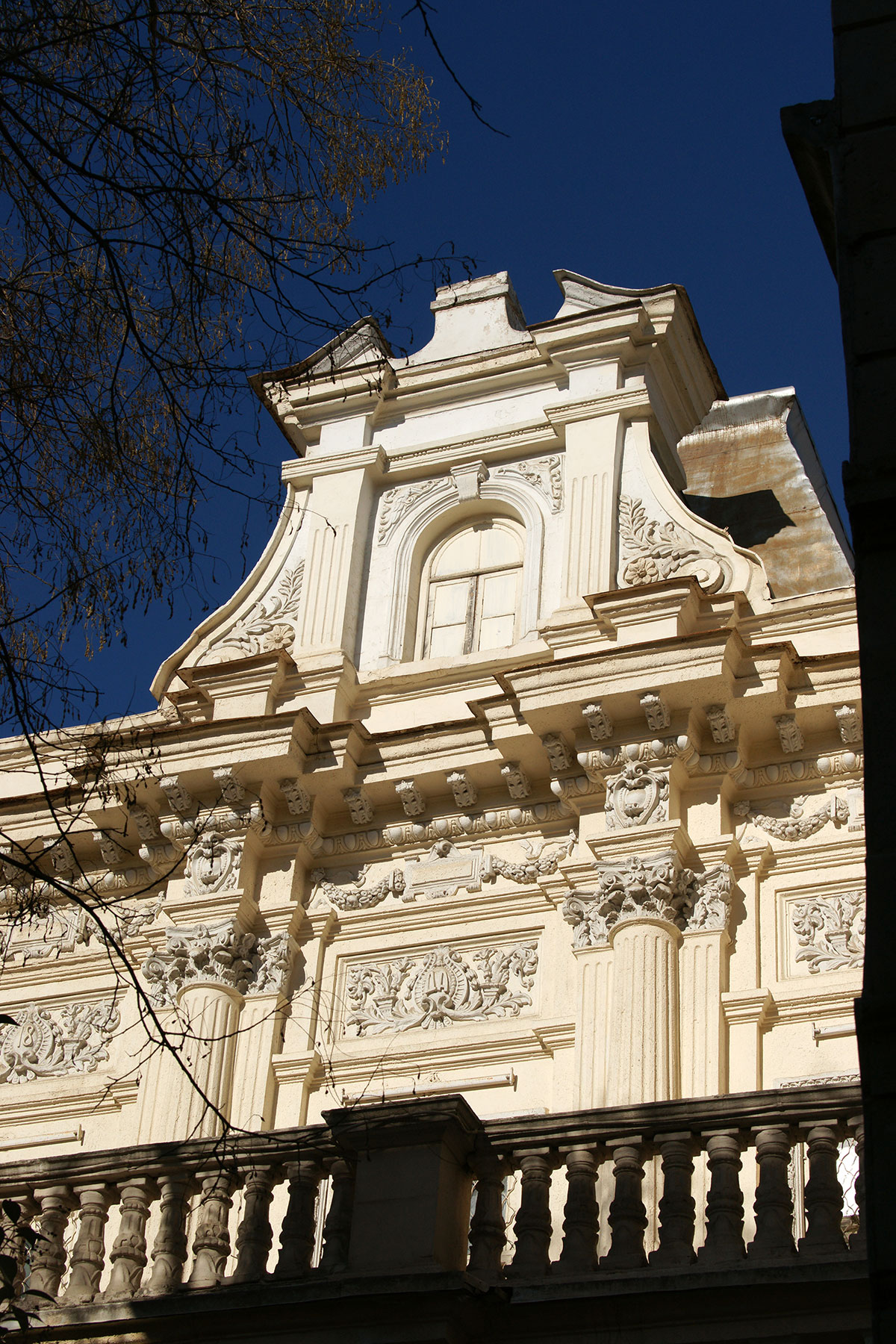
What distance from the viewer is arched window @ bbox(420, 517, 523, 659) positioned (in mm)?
14795

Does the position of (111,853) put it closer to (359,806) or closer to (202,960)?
(202,960)

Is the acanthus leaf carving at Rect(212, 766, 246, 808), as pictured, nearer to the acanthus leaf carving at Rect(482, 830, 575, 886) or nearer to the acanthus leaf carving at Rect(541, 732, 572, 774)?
the acanthus leaf carving at Rect(482, 830, 575, 886)

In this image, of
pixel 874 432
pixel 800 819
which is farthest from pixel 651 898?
pixel 874 432

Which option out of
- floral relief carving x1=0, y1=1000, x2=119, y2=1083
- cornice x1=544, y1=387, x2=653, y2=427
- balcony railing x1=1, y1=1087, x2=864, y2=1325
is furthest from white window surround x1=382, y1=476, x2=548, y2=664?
balcony railing x1=1, y1=1087, x2=864, y2=1325

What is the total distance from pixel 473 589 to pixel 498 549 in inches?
16.6

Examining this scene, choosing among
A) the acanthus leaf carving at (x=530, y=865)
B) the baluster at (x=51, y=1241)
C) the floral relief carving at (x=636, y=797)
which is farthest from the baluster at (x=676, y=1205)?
the acanthus leaf carving at (x=530, y=865)

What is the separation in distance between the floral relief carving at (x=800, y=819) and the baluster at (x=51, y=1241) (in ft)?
18.0

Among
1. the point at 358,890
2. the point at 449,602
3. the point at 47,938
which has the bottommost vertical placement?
the point at 47,938

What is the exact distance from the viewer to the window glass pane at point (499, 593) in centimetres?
1491

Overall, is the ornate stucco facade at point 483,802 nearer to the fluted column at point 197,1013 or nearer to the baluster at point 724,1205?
the fluted column at point 197,1013

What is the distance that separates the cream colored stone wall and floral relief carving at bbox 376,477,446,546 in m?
0.03

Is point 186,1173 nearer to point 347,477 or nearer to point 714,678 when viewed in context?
point 714,678

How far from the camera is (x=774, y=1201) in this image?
7.86 meters

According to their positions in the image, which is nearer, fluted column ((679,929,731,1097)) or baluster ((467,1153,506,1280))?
baluster ((467,1153,506,1280))
